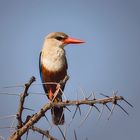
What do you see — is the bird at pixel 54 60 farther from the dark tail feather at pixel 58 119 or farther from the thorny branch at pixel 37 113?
the thorny branch at pixel 37 113

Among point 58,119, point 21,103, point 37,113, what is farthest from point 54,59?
point 21,103

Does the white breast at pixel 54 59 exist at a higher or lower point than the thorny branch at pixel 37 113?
lower

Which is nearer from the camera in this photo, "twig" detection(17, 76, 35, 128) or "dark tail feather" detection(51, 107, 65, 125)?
"twig" detection(17, 76, 35, 128)

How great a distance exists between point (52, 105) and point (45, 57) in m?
4.19

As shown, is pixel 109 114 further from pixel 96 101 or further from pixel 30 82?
pixel 30 82

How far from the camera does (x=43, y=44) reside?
7.20m

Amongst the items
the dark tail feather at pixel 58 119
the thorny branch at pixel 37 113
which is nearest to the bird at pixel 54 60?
the dark tail feather at pixel 58 119

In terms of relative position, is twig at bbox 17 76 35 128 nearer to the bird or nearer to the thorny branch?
the thorny branch

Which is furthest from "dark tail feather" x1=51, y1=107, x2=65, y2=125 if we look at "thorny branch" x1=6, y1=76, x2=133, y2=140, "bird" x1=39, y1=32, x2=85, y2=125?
"bird" x1=39, y1=32, x2=85, y2=125

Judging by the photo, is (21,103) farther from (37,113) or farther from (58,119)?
(58,119)

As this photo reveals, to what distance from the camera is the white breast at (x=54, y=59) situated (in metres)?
6.48

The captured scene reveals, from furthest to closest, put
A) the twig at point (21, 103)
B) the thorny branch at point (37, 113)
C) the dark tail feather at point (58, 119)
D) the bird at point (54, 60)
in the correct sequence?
the bird at point (54, 60) < the dark tail feather at point (58, 119) < the twig at point (21, 103) < the thorny branch at point (37, 113)

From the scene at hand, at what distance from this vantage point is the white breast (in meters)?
6.48

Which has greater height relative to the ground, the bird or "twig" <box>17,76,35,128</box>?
"twig" <box>17,76,35,128</box>
